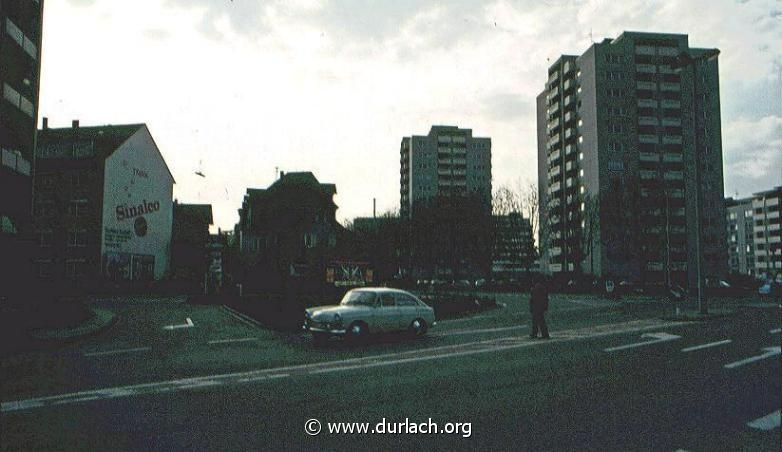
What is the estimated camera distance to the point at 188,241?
6644 centimetres

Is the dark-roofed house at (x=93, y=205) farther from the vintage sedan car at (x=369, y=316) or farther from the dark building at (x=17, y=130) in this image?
the vintage sedan car at (x=369, y=316)

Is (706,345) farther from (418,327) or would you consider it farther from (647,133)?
(647,133)

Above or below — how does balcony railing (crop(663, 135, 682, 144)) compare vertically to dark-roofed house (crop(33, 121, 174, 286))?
above

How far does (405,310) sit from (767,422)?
11.4 meters

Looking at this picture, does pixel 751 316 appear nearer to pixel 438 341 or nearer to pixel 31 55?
pixel 438 341

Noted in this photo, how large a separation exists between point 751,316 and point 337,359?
19.6 meters

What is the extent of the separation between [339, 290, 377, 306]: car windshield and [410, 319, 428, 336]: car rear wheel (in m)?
1.56

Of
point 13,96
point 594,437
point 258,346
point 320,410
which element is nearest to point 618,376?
point 594,437

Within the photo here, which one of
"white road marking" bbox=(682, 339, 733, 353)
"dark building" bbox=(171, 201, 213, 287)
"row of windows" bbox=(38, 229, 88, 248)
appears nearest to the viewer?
"white road marking" bbox=(682, 339, 733, 353)

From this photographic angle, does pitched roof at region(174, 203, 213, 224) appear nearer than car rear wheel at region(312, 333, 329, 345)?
No

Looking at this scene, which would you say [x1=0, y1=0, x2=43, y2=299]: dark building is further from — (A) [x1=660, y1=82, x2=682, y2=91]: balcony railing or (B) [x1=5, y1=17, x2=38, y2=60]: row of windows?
(A) [x1=660, y1=82, x2=682, y2=91]: balcony railing

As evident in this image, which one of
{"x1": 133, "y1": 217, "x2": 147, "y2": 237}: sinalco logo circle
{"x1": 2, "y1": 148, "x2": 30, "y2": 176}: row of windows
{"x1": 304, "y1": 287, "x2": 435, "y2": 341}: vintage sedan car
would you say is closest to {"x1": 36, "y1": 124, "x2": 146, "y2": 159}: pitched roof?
{"x1": 133, "y1": 217, "x2": 147, "y2": 237}: sinalco logo circle

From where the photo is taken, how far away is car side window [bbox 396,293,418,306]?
17656 mm

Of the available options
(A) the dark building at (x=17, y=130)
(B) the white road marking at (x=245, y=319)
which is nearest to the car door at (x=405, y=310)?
(B) the white road marking at (x=245, y=319)
